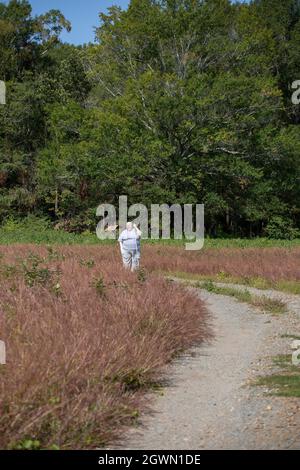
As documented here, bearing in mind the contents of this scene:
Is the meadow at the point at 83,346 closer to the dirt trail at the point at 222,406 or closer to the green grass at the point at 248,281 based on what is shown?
the dirt trail at the point at 222,406

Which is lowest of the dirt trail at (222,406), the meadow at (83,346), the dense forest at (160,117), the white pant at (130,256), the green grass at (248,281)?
the dirt trail at (222,406)

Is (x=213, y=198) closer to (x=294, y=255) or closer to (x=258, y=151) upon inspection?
(x=258, y=151)

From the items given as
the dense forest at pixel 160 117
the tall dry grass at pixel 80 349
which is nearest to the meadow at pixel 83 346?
the tall dry grass at pixel 80 349

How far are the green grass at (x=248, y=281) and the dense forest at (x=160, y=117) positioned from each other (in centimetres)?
2131

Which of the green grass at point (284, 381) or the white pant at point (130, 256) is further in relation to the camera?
the white pant at point (130, 256)

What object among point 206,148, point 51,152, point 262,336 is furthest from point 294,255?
point 51,152

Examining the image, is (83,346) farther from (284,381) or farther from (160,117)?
(160,117)

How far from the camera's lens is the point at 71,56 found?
188 feet

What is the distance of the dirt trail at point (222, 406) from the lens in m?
6.50

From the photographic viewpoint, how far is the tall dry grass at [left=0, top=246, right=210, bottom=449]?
621cm

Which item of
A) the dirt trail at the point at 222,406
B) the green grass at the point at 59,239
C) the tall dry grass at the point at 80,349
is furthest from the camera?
the green grass at the point at 59,239

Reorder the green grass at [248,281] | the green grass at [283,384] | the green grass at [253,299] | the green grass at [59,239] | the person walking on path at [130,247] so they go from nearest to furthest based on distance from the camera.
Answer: the green grass at [283,384] → the green grass at [253,299] → the person walking on path at [130,247] → the green grass at [248,281] → the green grass at [59,239]
